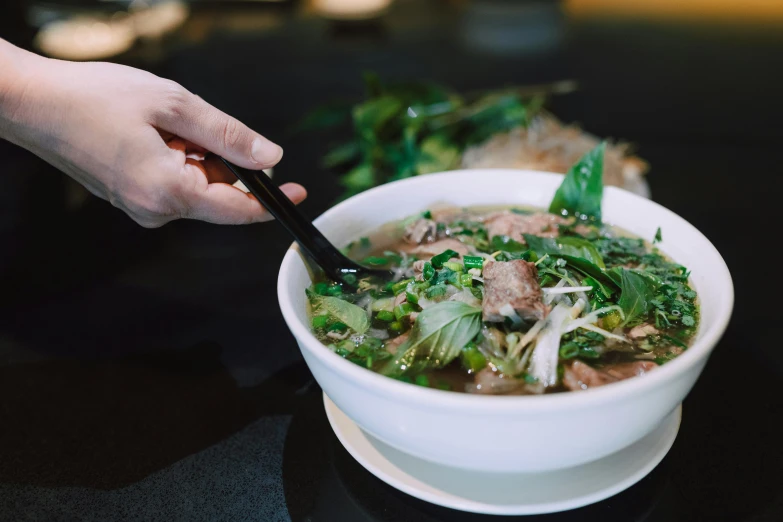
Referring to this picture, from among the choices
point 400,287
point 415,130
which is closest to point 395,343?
point 400,287

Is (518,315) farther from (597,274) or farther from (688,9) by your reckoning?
(688,9)

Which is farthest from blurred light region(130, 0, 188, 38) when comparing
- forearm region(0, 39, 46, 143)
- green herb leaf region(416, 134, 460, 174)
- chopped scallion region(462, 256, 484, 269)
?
chopped scallion region(462, 256, 484, 269)

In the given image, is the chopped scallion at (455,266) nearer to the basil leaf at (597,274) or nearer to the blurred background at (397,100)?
the basil leaf at (597,274)

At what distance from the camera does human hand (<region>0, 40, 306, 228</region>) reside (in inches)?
61.4

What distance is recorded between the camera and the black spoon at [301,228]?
1741mm

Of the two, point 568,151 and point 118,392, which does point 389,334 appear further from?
point 568,151

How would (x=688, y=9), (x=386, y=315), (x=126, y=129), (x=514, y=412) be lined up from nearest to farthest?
(x=514, y=412), (x=126, y=129), (x=386, y=315), (x=688, y=9)

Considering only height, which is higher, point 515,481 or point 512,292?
point 512,292

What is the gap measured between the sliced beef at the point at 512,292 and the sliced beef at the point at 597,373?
5.5 inches

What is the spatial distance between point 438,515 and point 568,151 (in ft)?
6.39

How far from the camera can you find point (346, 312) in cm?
166

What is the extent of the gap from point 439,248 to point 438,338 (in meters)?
0.57

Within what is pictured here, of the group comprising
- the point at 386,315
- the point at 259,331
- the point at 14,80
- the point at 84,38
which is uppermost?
the point at 14,80

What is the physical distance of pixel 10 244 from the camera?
2.69 metres
